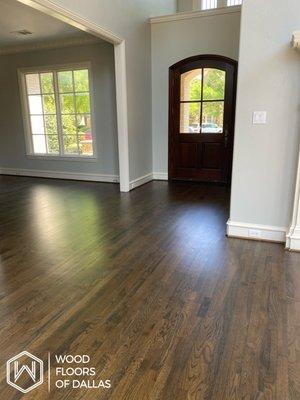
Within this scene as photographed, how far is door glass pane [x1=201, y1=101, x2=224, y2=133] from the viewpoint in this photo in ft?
17.7

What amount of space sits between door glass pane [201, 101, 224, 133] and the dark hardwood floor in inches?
91.5

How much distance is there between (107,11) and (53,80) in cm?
241

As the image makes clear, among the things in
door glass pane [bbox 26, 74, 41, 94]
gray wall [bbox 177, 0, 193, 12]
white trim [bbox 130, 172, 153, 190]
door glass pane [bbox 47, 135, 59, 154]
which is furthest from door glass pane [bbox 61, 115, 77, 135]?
gray wall [bbox 177, 0, 193, 12]

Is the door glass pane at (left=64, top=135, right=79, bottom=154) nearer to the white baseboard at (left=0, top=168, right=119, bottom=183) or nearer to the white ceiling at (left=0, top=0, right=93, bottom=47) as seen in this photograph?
the white baseboard at (left=0, top=168, right=119, bottom=183)

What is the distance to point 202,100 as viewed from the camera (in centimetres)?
547

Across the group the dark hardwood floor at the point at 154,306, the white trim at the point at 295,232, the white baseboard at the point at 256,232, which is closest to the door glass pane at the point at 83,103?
the dark hardwood floor at the point at 154,306

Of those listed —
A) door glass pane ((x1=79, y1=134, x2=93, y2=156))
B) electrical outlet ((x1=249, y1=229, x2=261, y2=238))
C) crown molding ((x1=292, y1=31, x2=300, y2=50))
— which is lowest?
electrical outlet ((x1=249, y1=229, x2=261, y2=238))

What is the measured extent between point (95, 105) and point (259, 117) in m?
3.80

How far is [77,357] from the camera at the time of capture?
5.24 feet

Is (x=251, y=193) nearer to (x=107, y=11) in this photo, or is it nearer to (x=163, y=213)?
(x=163, y=213)

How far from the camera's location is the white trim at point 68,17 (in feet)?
9.55

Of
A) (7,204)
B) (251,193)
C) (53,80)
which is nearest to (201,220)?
(251,193)

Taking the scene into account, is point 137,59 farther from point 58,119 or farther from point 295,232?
point 295,232

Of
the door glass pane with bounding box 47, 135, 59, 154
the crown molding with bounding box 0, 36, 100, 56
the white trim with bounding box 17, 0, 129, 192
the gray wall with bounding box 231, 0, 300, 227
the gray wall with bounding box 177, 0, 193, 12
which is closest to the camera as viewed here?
the gray wall with bounding box 231, 0, 300, 227
